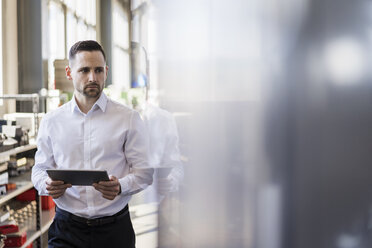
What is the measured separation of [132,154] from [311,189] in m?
0.65

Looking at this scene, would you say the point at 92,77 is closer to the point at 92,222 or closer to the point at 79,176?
the point at 79,176

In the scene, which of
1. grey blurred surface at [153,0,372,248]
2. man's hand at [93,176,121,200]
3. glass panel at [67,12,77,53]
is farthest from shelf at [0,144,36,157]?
glass panel at [67,12,77,53]

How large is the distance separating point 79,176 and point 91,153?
0.78 feet

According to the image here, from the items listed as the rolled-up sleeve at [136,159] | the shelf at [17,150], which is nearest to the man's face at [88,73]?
the rolled-up sleeve at [136,159]

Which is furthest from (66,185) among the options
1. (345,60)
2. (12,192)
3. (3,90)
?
(3,90)

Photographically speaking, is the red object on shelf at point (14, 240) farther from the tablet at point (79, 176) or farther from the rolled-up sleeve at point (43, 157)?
the tablet at point (79, 176)

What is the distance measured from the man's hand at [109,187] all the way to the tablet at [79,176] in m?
0.04

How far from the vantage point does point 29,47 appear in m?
4.82

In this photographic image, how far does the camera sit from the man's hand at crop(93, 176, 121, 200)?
159cm

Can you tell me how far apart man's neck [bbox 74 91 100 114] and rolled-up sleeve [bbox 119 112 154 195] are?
0.17 meters

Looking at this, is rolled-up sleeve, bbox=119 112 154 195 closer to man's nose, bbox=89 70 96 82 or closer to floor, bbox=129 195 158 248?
floor, bbox=129 195 158 248

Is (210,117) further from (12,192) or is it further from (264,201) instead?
(12,192)

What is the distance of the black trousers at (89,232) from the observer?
1718mm

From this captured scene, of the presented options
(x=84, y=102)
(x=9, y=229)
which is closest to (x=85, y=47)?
(x=84, y=102)
